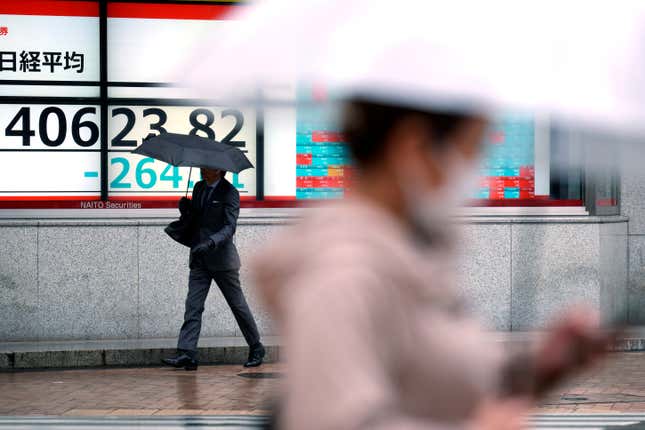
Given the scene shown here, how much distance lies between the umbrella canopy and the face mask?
914cm

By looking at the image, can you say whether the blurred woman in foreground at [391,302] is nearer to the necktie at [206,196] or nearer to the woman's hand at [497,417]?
the woman's hand at [497,417]

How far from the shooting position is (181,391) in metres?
10.1

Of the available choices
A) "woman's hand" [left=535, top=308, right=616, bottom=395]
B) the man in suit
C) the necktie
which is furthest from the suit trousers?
"woman's hand" [left=535, top=308, right=616, bottom=395]

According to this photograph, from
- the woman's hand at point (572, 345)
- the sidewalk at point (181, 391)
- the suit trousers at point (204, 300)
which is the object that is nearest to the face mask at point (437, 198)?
the woman's hand at point (572, 345)

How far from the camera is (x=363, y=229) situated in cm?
152

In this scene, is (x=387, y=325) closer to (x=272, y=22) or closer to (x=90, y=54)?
(x=272, y=22)

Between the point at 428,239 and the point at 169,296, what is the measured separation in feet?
38.4

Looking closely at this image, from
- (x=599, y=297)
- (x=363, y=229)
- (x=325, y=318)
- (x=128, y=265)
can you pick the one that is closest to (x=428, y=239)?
(x=363, y=229)

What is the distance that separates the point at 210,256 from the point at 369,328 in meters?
9.82

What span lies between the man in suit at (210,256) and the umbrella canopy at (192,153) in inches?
6.1

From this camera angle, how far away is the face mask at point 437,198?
1.56 meters

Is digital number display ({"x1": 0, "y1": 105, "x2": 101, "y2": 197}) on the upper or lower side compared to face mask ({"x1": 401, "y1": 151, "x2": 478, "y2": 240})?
upper

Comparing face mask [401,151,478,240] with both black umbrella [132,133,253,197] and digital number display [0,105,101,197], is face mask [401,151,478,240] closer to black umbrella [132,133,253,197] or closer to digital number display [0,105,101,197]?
black umbrella [132,133,253,197]

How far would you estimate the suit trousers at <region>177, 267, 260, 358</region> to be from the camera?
1115 cm
